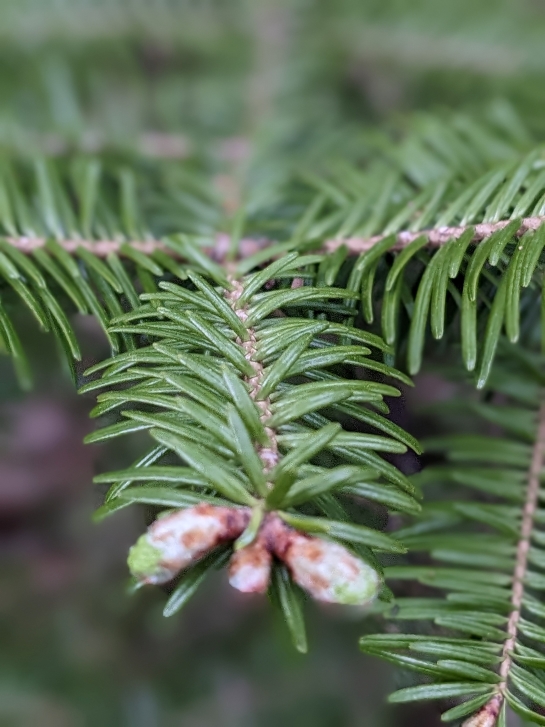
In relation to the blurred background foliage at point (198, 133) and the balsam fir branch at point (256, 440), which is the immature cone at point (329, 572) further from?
the blurred background foliage at point (198, 133)

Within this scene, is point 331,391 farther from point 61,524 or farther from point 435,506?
point 61,524

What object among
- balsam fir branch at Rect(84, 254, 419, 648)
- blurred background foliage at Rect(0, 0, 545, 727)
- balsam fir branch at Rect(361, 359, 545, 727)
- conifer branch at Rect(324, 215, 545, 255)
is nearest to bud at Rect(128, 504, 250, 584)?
balsam fir branch at Rect(84, 254, 419, 648)

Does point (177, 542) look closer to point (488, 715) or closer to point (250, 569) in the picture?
point (250, 569)

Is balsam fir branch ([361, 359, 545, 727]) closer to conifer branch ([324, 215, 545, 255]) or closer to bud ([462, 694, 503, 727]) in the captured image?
bud ([462, 694, 503, 727])

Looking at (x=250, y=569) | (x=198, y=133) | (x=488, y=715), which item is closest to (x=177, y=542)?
(x=250, y=569)

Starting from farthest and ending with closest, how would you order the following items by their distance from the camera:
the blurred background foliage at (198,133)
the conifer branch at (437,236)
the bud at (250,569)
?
the blurred background foliage at (198,133) → the conifer branch at (437,236) → the bud at (250,569)

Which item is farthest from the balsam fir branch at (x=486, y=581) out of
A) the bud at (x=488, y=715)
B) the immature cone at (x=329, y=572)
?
the immature cone at (x=329, y=572)

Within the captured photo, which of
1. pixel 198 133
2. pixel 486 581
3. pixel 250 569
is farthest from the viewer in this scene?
pixel 198 133
